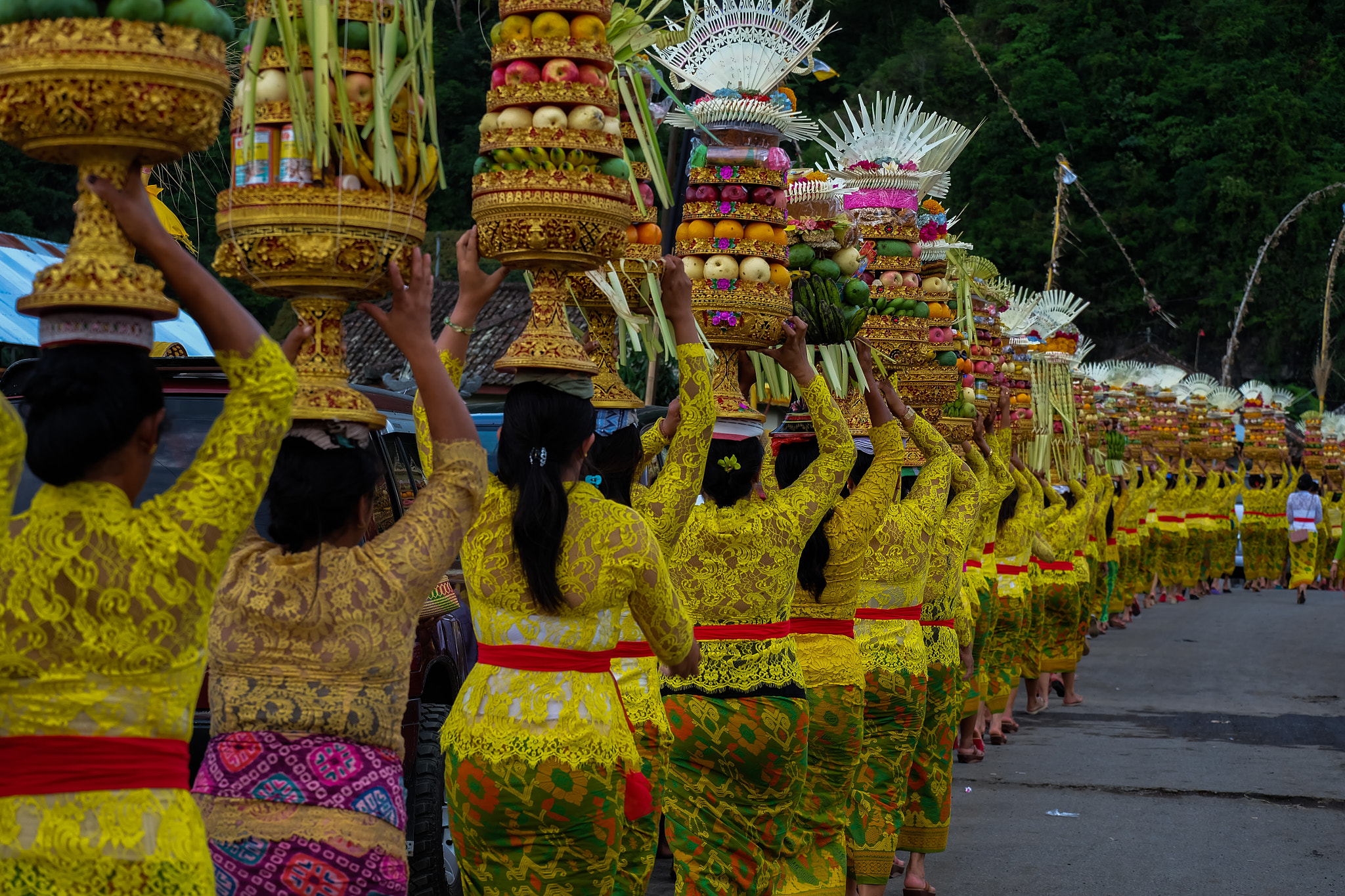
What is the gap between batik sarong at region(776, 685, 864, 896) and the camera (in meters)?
5.82

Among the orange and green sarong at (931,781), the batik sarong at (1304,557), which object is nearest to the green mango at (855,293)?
the orange and green sarong at (931,781)

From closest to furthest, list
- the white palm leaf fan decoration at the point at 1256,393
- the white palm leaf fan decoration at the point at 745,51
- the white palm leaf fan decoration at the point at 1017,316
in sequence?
1. the white palm leaf fan decoration at the point at 745,51
2. the white palm leaf fan decoration at the point at 1017,316
3. the white palm leaf fan decoration at the point at 1256,393

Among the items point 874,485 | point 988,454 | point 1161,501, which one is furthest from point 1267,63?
point 874,485

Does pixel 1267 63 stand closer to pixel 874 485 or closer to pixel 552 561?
pixel 874 485

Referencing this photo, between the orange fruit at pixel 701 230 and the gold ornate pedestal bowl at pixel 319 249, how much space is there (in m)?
2.17

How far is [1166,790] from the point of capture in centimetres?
966

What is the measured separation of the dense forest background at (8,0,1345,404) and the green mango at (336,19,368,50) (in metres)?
35.3

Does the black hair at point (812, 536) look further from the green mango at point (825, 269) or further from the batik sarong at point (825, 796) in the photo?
the green mango at point (825, 269)

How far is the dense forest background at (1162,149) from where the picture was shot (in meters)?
39.4

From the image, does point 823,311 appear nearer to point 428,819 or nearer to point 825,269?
point 825,269

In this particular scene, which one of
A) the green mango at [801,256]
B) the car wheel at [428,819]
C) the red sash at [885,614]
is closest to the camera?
the car wheel at [428,819]

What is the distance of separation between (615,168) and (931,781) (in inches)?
162

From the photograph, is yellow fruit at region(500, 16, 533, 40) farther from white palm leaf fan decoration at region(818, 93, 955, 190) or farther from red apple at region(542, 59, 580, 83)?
white palm leaf fan decoration at region(818, 93, 955, 190)

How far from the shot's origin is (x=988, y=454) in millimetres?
9211
